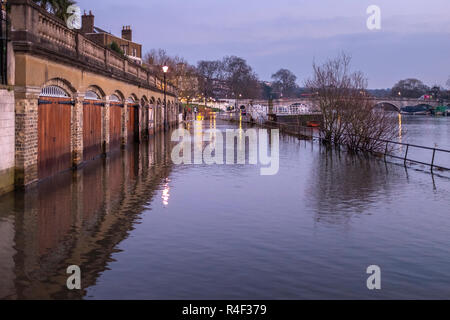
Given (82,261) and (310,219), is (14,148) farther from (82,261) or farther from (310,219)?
(310,219)

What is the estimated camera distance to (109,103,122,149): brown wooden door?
2930 cm

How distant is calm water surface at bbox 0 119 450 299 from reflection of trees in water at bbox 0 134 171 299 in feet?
0.10

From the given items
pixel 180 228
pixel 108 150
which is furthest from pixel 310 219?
pixel 108 150

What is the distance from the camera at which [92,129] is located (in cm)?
2450

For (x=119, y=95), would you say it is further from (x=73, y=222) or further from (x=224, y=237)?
(x=224, y=237)

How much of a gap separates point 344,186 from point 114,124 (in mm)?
16671

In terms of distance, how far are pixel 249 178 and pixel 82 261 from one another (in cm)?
1129

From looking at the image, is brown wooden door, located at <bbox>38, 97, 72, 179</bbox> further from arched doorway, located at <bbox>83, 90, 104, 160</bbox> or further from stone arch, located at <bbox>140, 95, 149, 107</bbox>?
stone arch, located at <bbox>140, 95, 149, 107</bbox>

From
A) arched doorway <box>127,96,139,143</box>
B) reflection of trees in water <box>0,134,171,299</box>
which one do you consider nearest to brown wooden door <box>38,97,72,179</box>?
reflection of trees in water <box>0,134,171,299</box>

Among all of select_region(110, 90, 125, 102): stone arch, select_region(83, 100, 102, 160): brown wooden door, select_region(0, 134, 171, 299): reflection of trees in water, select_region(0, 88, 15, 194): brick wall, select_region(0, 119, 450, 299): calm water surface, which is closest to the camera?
select_region(0, 119, 450, 299): calm water surface

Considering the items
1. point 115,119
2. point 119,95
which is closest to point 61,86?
point 115,119

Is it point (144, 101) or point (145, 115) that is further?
point (145, 115)

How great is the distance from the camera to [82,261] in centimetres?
860

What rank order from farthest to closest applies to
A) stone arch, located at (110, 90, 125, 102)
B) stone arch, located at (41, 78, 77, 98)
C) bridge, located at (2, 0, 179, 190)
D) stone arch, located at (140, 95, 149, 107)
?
stone arch, located at (140, 95, 149, 107)
stone arch, located at (110, 90, 125, 102)
stone arch, located at (41, 78, 77, 98)
bridge, located at (2, 0, 179, 190)
